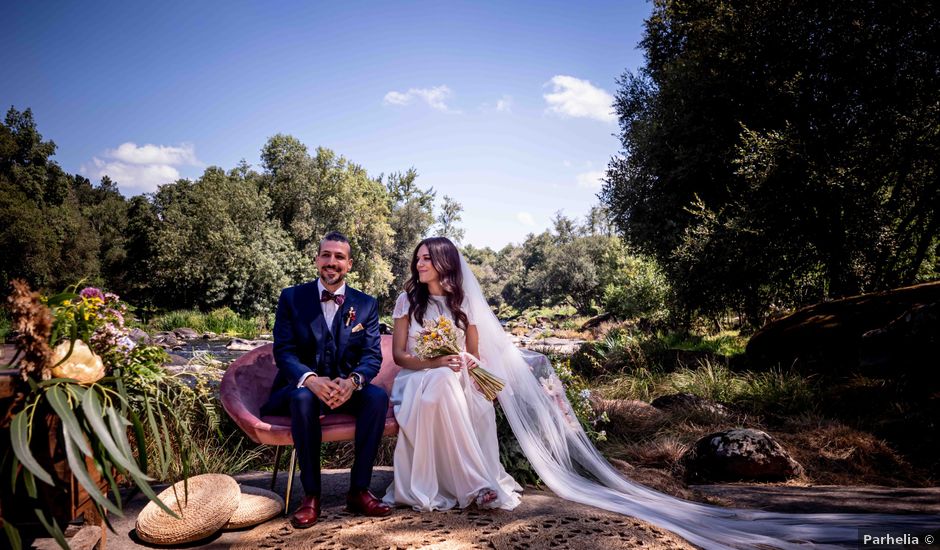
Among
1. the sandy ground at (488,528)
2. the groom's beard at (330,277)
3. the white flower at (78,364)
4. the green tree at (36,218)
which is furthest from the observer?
the green tree at (36,218)

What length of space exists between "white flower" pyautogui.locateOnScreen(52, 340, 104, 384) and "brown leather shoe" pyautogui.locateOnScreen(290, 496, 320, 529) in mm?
1548

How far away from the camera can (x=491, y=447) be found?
3.77m

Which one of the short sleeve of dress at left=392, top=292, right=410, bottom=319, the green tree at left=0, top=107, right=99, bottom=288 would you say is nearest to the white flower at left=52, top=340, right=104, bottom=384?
the short sleeve of dress at left=392, top=292, right=410, bottom=319

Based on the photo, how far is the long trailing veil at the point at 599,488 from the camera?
315 centimetres

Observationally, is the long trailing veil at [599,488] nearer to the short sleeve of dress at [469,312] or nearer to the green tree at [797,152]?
the short sleeve of dress at [469,312]

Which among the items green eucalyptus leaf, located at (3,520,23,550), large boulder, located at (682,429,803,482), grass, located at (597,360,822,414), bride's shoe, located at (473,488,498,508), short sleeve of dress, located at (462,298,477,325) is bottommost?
large boulder, located at (682,429,803,482)

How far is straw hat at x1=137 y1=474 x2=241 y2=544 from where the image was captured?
298cm

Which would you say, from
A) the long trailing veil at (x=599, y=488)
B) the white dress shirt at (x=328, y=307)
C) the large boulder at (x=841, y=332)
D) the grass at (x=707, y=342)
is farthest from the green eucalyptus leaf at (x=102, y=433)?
the grass at (x=707, y=342)

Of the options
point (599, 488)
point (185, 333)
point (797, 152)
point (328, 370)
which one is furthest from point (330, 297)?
point (185, 333)

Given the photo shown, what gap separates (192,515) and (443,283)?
7.86 feet

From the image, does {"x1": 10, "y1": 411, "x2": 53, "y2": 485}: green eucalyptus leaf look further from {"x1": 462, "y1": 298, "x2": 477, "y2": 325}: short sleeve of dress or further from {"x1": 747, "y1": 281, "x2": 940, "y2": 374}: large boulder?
{"x1": 747, "y1": 281, "x2": 940, "y2": 374}: large boulder

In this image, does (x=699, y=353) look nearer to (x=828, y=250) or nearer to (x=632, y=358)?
(x=632, y=358)

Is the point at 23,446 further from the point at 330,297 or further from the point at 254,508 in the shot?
the point at 330,297

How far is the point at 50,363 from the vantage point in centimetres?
211
